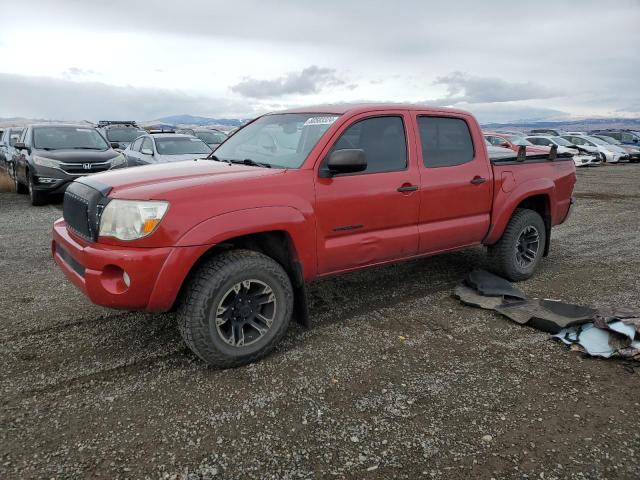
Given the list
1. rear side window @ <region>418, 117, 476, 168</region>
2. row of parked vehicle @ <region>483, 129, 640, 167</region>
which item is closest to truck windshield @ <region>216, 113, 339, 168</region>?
rear side window @ <region>418, 117, 476, 168</region>

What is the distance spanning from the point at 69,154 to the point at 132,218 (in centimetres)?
795

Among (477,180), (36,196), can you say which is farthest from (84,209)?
(36,196)

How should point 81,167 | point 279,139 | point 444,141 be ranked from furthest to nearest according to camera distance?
point 81,167
point 444,141
point 279,139

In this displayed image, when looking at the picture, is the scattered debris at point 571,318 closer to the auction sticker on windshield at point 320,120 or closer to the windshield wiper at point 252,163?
the auction sticker on windshield at point 320,120

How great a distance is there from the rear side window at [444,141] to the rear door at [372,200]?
20 centimetres

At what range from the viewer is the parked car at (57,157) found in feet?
30.9

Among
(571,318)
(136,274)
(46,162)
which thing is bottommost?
(571,318)

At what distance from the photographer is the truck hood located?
3.02 meters

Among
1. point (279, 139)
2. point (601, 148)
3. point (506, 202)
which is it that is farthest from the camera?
point (601, 148)

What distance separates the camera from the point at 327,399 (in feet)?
9.53

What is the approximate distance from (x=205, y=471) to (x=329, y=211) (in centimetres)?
192

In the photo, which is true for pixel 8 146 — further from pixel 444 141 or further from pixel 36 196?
pixel 444 141

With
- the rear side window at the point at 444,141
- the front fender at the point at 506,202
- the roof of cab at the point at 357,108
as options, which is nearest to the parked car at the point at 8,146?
the roof of cab at the point at 357,108

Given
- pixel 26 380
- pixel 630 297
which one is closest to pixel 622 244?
pixel 630 297
